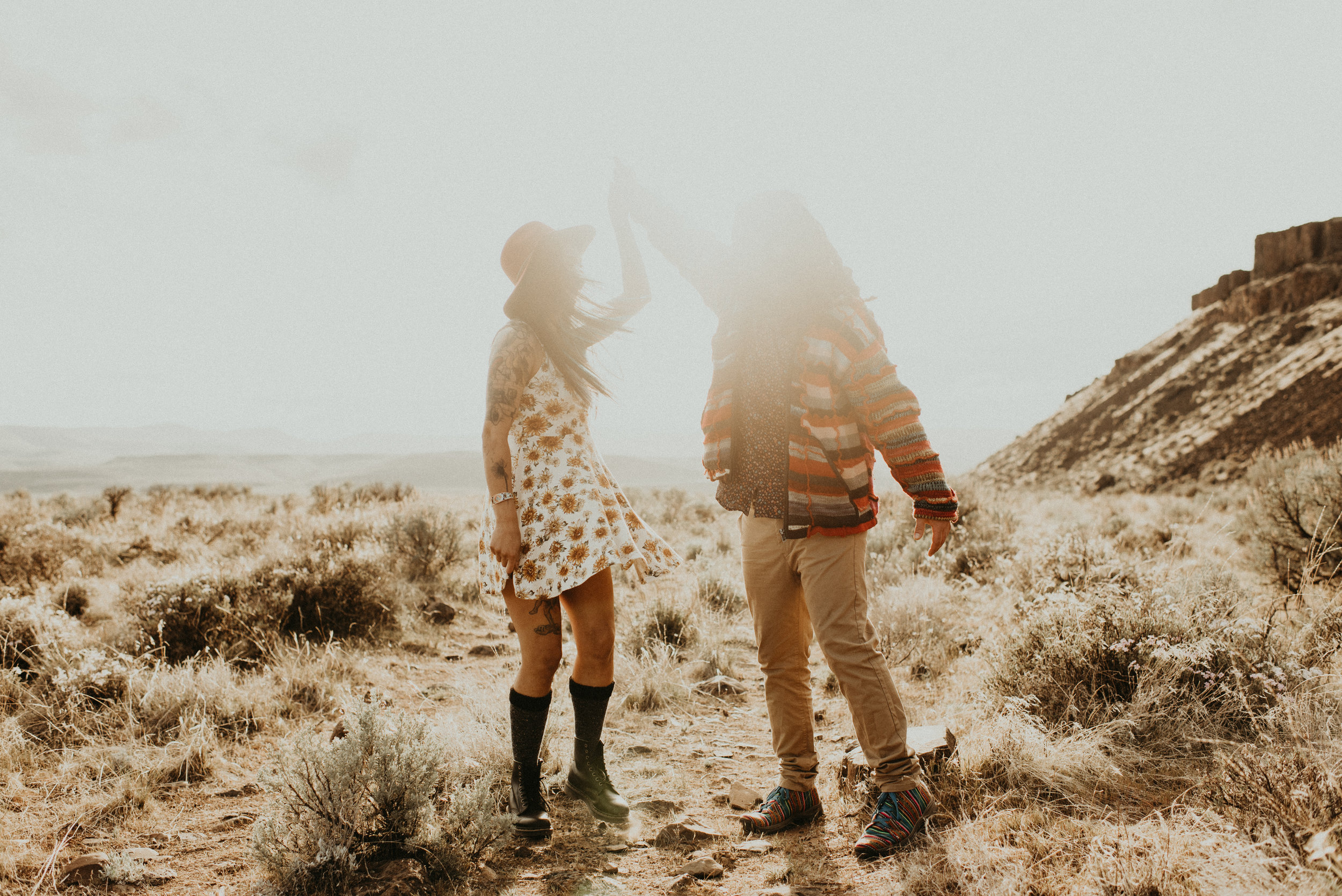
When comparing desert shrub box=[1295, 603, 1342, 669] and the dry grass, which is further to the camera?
desert shrub box=[1295, 603, 1342, 669]

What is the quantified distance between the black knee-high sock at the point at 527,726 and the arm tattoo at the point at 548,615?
0.92ft

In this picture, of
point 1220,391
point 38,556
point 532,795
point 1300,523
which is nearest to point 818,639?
point 532,795

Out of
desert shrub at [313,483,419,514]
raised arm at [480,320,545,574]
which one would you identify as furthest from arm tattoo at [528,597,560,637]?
desert shrub at [313,483,419,514]

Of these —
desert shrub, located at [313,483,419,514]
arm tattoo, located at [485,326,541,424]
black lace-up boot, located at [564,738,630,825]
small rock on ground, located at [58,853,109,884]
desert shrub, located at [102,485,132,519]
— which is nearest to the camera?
small rock on ground, located at [58,853,109,884]

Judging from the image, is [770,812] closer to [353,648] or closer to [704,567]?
[353,648]

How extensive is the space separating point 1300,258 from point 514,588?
1463 inches

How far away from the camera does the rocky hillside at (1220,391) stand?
65.6ft

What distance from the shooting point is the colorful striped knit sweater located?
2439 mm

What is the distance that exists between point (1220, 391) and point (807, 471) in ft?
92.6

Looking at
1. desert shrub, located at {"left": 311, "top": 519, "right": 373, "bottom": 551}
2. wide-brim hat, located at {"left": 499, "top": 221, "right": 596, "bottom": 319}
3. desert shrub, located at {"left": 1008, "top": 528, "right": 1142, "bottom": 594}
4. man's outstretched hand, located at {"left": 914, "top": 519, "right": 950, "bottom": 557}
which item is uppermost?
wide-brim hat, located at {"left": 499, "top": 221, "right": 596, "bottom": 319}

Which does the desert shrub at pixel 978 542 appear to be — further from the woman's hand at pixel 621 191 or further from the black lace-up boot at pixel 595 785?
the woman's hand at pixel 621 191

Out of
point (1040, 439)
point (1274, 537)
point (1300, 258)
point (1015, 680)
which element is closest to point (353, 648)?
point (1015, 680)

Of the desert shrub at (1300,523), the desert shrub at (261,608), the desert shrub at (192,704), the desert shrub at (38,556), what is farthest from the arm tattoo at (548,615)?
the desert shrub at (38,556)

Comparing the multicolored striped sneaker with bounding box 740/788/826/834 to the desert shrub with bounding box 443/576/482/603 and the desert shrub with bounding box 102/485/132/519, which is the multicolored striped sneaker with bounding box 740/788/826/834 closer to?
the desert shrub with bounding box 443/576/482/603
